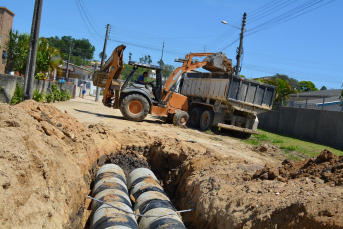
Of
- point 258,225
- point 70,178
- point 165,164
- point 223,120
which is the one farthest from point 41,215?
point 223,120

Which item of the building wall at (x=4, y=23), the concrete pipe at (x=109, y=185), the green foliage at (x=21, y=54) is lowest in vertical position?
the concrete pipe at (x=109, y=185)

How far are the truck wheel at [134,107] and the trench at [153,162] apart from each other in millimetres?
4452

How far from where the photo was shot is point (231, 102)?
566 inches

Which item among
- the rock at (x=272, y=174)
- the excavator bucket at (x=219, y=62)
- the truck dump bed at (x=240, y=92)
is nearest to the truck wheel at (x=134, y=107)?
the truck dump bed at (x=240, y=92)

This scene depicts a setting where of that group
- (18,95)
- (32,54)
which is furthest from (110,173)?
(18,95)

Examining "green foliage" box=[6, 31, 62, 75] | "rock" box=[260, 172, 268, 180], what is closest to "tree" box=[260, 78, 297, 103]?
"green foliage" box=[6, 31, 62, 75]

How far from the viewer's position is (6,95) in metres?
12.5

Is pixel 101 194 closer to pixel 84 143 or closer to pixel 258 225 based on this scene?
pixel 84 143

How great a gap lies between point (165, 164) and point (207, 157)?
156 cm

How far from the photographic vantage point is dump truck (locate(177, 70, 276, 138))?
14430 millimetres

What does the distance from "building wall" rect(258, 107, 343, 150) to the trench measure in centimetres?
1031

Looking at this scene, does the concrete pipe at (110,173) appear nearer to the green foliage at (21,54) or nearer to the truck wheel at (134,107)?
the truck wheel at (134,107)

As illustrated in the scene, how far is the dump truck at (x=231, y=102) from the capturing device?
14.4m

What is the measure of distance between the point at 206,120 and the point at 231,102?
1.76 m
